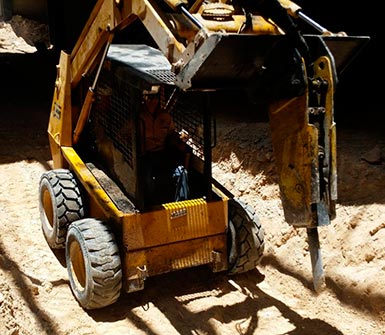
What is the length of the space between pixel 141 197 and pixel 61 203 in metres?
1.07

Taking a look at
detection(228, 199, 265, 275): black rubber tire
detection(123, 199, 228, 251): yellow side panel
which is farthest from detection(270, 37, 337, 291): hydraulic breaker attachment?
detection(228, 199, 265, 275): black rubber tire

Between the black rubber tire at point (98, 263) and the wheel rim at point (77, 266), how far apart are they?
101mm

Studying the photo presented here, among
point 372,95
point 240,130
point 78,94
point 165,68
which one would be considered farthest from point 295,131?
Answer: point 372,95

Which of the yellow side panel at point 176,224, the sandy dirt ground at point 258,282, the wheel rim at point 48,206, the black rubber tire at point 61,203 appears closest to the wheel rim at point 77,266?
the sandy dirt ground at point 258,282

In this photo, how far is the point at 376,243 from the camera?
4.92 m

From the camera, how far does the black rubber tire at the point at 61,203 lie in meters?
5.27

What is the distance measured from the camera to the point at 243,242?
501cm

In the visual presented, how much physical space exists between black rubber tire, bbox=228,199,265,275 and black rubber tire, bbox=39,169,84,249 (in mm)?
1442

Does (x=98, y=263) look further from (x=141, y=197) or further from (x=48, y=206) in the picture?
(x=48, y=206)

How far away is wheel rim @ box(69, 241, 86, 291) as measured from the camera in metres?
4.88

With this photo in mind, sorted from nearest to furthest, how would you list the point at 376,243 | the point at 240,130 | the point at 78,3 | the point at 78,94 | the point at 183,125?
the point at 376,243
the point at 183,125
the point at 78,94
the point at 240,130
the point at 78,3

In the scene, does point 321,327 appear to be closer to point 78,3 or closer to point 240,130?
point 240,130

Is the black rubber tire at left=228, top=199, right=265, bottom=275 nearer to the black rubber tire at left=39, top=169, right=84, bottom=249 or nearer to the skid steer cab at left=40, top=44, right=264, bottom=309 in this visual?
the skid steer cab at left=40, top=44, right=264, bottom=309

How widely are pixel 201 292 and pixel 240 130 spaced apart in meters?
2.80
